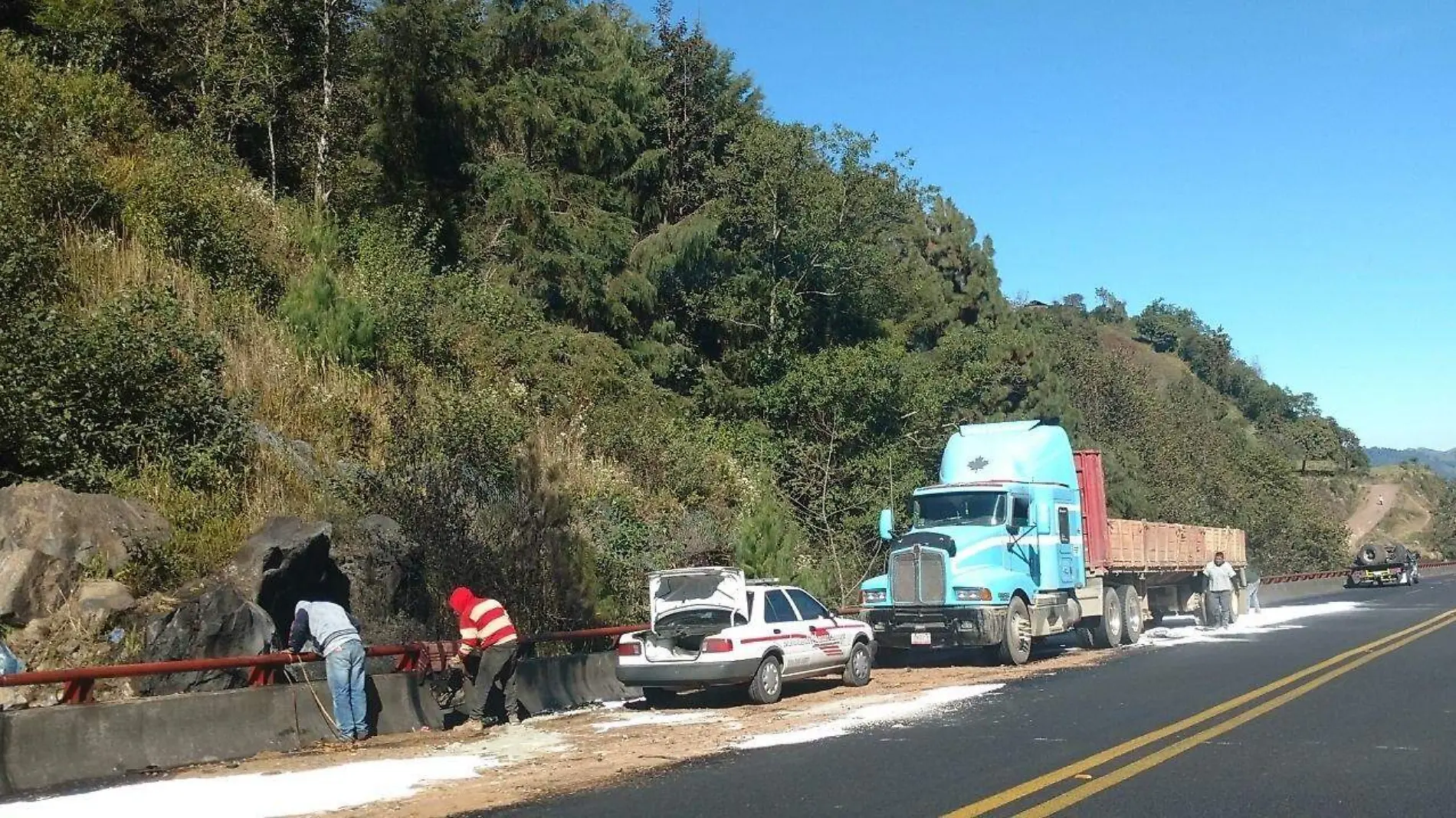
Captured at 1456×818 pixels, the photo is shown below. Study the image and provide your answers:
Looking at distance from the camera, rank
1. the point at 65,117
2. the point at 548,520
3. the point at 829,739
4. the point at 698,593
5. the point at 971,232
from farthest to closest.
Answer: the point at 971,232 → the point at 65,117 → the point at 548,520 → the point at 698,593 → the point at 829,739

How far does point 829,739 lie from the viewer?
1223 centimetres

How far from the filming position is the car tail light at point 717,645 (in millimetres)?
15539

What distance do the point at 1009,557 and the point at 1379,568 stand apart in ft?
130

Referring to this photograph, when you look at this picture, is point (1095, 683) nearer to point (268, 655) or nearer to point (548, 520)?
point (548, 520)

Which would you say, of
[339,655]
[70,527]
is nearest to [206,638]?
[339,655]

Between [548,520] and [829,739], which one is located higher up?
[548,520]

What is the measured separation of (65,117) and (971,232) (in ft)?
136

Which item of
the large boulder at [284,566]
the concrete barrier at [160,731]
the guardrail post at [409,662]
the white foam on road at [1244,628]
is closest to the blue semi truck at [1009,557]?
the white foam on road at [1244,628]

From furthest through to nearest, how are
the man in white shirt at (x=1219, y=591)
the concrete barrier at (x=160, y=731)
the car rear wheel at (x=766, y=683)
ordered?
the man in white shirt at (x=1219, y=591), the car rear wheel at (x=766, y=683), the concrete barrier at (x=160, y=731)

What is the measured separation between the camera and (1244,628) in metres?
28.3

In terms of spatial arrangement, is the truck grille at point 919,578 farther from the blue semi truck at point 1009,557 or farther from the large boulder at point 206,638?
the large boulder at point 206,638

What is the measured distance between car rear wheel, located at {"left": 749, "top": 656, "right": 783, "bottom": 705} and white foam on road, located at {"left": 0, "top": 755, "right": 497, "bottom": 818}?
508 cm

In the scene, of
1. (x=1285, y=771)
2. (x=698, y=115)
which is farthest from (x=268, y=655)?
(x=698, y=115)

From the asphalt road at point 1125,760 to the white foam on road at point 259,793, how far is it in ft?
5.10
